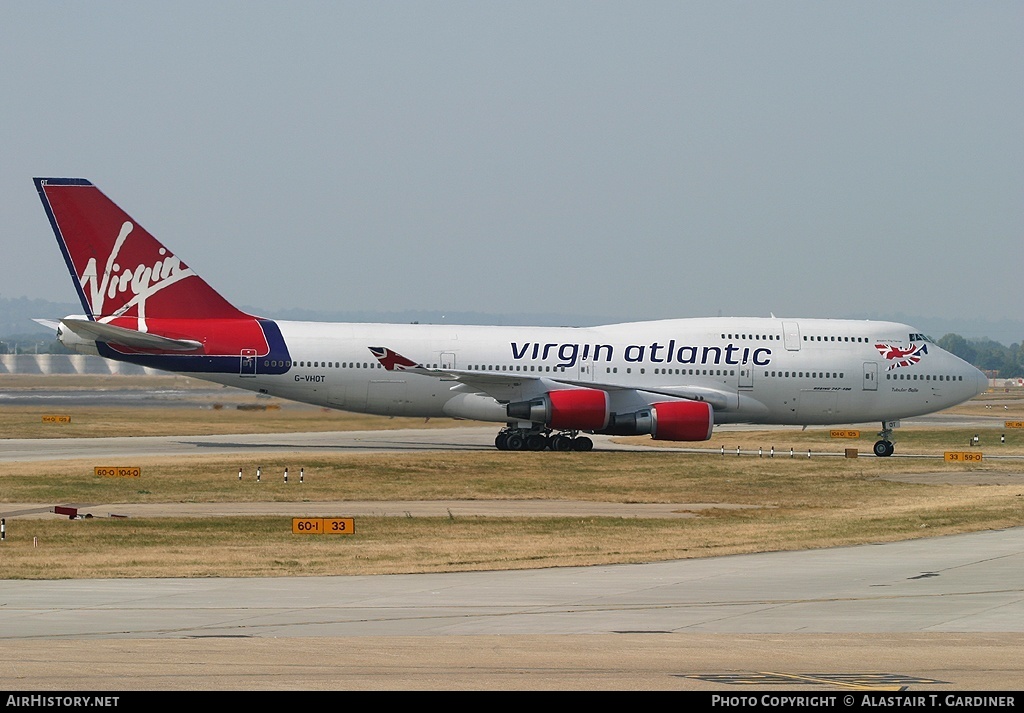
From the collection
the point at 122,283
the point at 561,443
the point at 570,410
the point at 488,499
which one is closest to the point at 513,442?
the point at 561,443

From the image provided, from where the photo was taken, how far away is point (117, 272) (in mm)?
43750

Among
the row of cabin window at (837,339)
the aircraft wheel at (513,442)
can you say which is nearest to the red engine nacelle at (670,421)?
the aircraft wheel at (513,442)

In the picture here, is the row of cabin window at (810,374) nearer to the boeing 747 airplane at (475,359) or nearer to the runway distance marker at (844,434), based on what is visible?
the boeing 747 airplane at (475,359)

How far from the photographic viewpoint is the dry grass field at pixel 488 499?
20.9m

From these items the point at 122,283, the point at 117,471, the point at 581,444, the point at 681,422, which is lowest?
the point at 117,471

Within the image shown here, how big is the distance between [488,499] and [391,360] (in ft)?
44.0

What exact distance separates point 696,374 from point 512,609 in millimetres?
29924

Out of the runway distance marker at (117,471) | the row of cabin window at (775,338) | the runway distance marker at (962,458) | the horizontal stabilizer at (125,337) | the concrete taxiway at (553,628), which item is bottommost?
the concrete taxiway at (553,628)

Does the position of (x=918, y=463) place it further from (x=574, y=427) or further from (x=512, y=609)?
(x=512, y=609)

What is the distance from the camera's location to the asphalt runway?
11414 millimetres

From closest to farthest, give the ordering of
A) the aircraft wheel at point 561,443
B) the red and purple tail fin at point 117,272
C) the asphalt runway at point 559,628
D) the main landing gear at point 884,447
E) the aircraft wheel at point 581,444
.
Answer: the asphalt runway at point 559,628 → the red and purple tail fin at point 117,272 → the aircraft wheel at point 561,443 → the aircraft wheel at point 581,444 → the main landing gear at point 884,447

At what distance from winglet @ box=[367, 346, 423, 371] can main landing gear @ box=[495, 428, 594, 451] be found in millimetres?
3873

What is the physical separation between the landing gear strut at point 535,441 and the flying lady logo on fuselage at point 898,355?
37.3 ft

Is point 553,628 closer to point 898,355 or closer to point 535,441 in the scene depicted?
point 535,441
